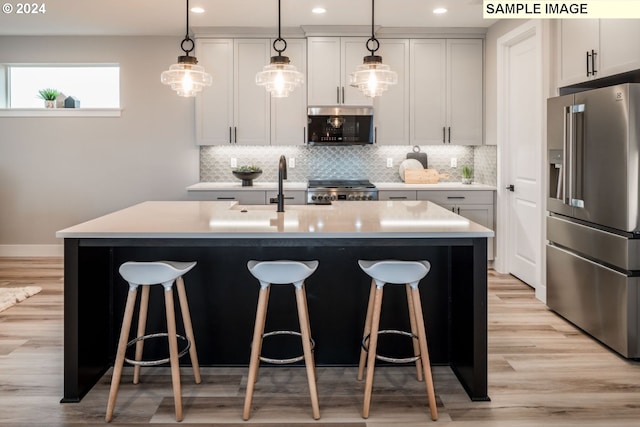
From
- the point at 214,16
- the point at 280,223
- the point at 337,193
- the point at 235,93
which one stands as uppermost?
the point at 214,16

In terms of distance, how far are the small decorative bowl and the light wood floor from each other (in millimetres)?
2660

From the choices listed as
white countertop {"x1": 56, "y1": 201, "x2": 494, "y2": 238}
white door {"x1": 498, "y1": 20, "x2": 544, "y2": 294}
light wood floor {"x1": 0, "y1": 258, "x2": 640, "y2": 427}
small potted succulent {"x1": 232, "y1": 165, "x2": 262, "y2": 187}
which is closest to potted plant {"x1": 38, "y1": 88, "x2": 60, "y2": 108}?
small potted succulent {"x1": 232, "y1": 165, "x2": 262, "y2": 187}

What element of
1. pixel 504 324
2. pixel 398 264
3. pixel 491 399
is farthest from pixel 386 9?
pixel 491 399

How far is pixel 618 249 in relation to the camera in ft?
11.1

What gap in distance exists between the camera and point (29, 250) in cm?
660

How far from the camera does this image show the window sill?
253 inches

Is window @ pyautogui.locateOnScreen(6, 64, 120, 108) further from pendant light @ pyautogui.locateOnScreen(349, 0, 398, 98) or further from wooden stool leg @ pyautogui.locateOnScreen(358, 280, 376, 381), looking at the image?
wooden stool leg @ pyautogui.locateOnScreen(358, 280, 376, 381)

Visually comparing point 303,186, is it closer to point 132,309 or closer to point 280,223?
point 280,223

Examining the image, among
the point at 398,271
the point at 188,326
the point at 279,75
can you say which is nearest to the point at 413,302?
the point at 398,271

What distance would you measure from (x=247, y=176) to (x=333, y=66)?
4.77ft

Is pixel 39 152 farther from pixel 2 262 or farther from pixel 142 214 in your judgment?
pixel 142 214

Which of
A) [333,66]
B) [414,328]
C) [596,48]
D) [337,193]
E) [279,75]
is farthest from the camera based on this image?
[333,66]

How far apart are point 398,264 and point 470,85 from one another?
3.97 meters

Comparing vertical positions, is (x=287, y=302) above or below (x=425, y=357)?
above
